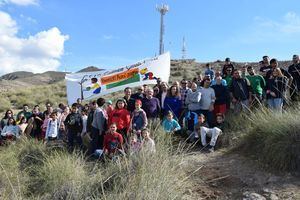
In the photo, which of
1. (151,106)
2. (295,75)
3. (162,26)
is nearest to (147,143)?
(151,106)

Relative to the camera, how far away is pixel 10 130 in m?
12.9

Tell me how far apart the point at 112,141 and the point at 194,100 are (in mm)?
2817

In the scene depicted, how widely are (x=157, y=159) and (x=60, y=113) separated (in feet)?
21.3

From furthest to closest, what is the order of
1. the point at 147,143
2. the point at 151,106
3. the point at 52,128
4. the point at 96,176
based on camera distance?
the point at 52,128
the point at 151,106
the point at 96,176
the point at 147,143

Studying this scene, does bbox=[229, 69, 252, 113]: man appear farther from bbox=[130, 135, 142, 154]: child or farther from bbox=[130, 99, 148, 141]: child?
bbox=[130, 135, 142, 154]: child

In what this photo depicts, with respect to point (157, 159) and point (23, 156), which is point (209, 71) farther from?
point (157, 159)

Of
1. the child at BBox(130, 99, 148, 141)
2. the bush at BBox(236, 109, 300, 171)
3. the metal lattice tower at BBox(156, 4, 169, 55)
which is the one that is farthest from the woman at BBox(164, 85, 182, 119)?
the metal lattice tower at BBox(156, 4, 169, 55)

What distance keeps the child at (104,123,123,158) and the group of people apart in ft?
0.72

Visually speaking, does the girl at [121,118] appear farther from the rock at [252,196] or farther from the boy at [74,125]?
the rock at [252,196]

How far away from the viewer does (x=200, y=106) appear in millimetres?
10992

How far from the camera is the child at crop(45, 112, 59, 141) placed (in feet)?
39.1

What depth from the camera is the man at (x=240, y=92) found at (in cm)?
1091

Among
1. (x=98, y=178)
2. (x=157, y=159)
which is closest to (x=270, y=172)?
(x=157, y=159)

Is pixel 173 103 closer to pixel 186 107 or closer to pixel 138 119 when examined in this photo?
pixel 186 107
